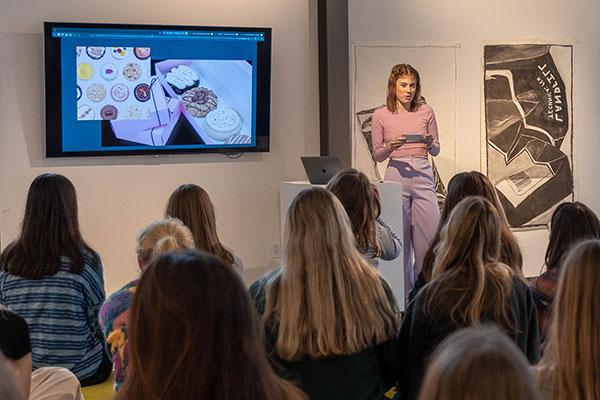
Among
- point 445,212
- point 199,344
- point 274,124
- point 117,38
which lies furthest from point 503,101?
point 199,344

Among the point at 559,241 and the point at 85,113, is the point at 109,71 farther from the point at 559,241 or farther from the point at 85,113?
the point at 559,241

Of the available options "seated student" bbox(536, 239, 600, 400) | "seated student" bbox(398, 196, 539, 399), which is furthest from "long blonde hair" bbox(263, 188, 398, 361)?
"seated student" bbox(536, 239, 600, 400)

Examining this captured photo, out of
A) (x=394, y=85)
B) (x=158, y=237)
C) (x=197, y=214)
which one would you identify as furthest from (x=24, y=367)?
(x=394, y=85)

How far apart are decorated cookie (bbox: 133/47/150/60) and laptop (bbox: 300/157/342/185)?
1.42 m

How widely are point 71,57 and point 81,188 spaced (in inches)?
37.4

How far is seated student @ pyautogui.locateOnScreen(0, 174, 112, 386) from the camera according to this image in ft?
12.7

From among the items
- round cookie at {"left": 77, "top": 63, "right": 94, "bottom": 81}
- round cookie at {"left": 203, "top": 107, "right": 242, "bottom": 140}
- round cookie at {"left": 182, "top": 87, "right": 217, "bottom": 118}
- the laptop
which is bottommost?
the laptop

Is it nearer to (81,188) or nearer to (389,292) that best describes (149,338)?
(389,292)

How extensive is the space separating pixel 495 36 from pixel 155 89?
114 inches

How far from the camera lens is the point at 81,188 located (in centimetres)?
662

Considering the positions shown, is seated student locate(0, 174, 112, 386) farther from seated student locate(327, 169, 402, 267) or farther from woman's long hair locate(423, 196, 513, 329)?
woman's long hair locate(423, 196, 513, 329)

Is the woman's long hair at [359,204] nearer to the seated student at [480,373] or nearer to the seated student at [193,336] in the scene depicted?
the seated student at [193,336]

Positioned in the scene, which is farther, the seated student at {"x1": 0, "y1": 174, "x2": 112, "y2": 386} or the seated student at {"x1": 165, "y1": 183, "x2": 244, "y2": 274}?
the seated student at {"x1": 165, "y1": 183, "x2": 244, "y2": 274}

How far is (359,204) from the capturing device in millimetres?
3826
